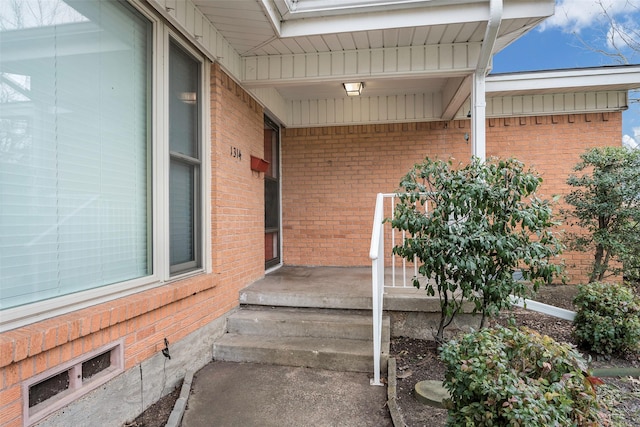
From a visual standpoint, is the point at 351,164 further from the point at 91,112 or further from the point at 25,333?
the point at 25,333

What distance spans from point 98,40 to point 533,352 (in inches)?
118

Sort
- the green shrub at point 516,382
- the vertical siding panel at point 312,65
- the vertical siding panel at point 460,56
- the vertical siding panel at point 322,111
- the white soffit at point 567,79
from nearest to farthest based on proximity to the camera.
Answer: the green shrub at point 516,382
the vertical siding panel at point 460,56
the vertical siding panel at point 312,65
the white soffit at point 567,79
the vertical siding panel at point 322,111

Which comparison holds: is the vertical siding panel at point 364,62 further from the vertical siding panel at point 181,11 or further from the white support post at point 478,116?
the vertical siding panel at point 181,11

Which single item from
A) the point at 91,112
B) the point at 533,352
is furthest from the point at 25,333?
the point at 533,352

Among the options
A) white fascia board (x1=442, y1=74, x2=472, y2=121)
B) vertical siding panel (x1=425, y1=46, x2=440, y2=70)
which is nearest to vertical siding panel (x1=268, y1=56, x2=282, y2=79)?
vertical siding panel (x1=425, y1=46, x2=440, y2=70)

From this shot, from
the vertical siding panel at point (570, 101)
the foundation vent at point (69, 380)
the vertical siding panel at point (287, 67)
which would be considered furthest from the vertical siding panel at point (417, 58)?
the foundation vent at point (69, 380)

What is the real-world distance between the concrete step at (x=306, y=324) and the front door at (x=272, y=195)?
5.65 ft

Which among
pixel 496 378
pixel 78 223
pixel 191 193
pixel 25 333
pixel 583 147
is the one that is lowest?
pixel 496 378

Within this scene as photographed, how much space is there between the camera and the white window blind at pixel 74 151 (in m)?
1.68

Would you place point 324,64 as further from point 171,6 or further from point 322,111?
point 322,111

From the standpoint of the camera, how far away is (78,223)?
6.54 feet

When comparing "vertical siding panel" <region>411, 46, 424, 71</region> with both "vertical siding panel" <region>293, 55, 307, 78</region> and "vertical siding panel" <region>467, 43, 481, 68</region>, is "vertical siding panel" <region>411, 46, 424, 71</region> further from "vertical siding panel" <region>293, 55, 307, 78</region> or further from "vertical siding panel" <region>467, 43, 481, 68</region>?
"vertical siding panel" <region>293, 55, 307, 78</region>

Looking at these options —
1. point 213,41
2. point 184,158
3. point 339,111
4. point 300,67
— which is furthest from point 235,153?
point 339,111

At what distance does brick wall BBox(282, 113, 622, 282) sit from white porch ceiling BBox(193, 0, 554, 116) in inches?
67.0
